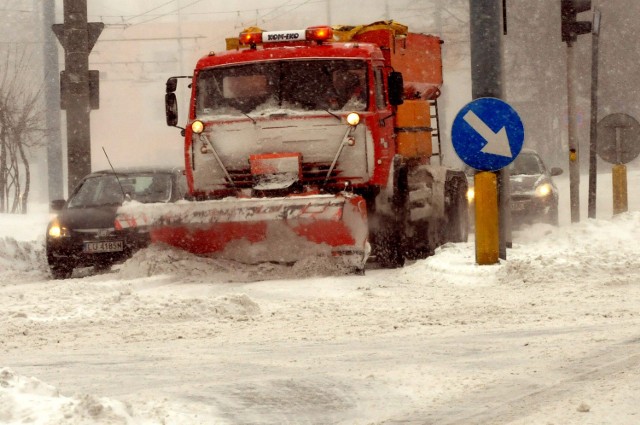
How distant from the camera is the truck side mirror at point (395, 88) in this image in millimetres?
14484

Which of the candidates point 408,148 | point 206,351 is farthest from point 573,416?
point 408,148

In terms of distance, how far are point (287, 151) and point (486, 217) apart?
7.77ft

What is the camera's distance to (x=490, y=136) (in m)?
12.8

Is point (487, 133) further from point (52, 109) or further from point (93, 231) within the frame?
point (52, 109)

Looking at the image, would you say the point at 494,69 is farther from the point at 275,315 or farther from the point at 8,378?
the point at 8,378

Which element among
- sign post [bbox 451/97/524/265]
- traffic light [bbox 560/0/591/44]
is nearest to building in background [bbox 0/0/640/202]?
traffic light [bbox 560/0/591/44]

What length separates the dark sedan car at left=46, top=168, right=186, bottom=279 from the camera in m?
15.9

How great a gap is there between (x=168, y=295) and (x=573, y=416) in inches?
222

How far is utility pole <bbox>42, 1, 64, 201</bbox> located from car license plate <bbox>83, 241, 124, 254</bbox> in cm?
1569

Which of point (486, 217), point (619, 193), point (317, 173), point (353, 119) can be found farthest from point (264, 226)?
point (619, 193)

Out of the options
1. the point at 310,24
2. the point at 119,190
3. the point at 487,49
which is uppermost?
the point at 310,24

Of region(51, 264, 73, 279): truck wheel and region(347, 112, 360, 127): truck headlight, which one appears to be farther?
region(51, 264, 73, 279): truck wheel

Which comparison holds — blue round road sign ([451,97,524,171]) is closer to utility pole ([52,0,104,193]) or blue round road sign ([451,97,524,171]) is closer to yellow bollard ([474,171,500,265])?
yellow bollard ([474,171,500,265])

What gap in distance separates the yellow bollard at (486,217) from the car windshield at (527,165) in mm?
9859
